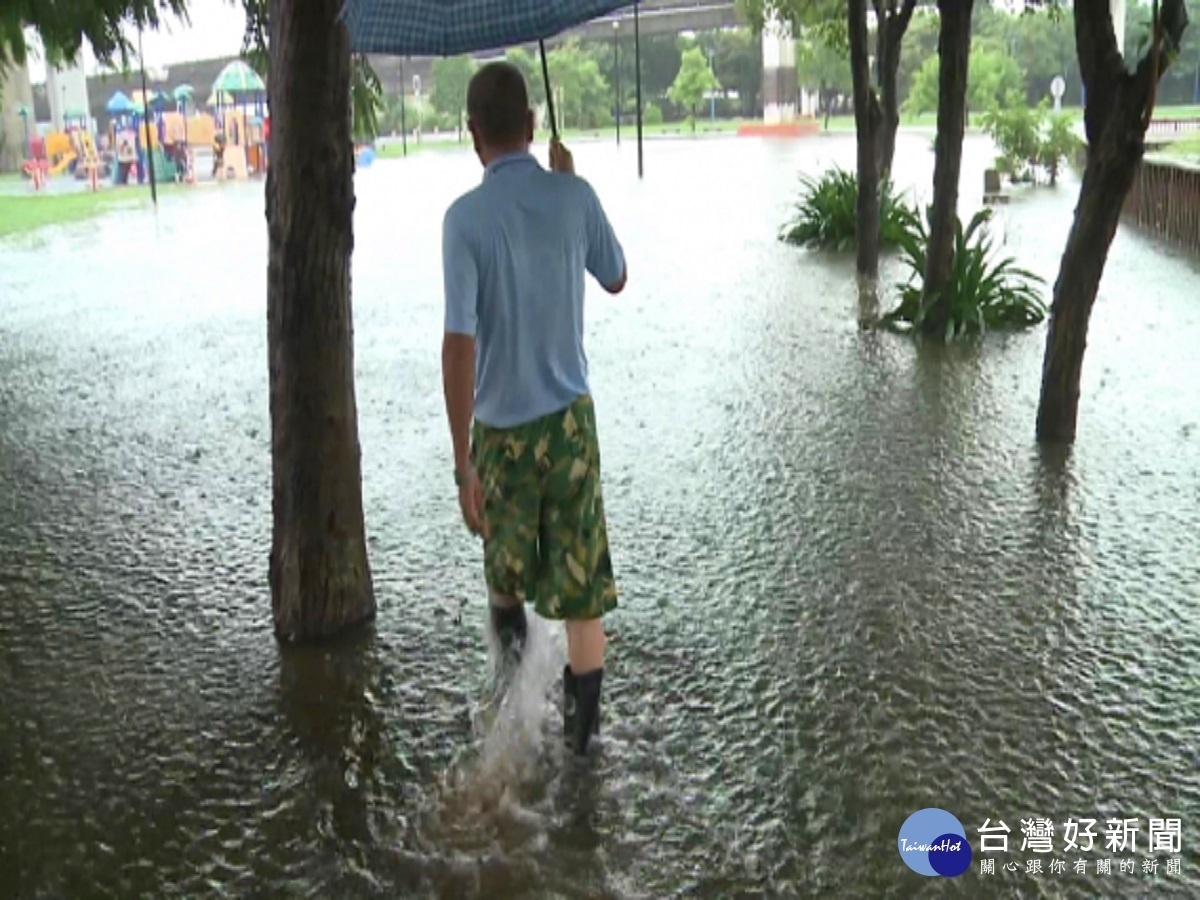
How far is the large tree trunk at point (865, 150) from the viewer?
40.1ft

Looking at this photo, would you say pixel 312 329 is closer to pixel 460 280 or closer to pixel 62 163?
pixel 460 280

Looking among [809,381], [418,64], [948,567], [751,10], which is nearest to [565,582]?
[948,567]

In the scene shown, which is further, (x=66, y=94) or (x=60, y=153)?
(x=66, y=94)

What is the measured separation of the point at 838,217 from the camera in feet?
49.2

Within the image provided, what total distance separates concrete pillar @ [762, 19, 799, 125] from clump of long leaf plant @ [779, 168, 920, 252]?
47.5m

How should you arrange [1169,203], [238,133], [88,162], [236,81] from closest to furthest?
[1169,203] → [88,162] → [238,133] → [236,81]

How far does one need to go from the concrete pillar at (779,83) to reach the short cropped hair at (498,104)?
6034cm

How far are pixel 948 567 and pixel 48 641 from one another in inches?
127

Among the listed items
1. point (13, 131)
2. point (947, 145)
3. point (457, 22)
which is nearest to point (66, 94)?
point (13, 131)

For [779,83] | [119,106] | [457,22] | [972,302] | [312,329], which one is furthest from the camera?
[779,83]

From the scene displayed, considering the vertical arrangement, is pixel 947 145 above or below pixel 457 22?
below

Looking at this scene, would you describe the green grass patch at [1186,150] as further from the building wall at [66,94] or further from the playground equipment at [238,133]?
the building wall at [66,94]

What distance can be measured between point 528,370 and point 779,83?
6358cm

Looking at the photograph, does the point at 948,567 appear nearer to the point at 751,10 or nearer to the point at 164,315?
the point at 164,315
